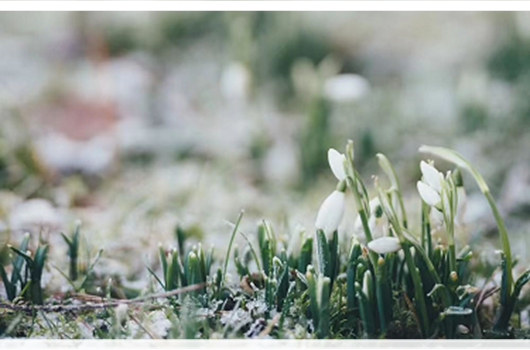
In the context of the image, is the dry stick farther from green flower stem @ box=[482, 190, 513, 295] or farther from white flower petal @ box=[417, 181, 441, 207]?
green flower stem @ box=[482, 190, 513, 295]

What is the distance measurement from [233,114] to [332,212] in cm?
144

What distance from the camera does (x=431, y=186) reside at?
104cm

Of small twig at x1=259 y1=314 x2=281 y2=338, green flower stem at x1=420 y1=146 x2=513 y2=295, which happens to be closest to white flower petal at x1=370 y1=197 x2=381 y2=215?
green flower stem at x1=420 y1=146 x2=513 y2=295

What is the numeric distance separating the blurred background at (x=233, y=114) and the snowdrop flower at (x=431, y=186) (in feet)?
1.14

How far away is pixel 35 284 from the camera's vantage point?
3.78ft

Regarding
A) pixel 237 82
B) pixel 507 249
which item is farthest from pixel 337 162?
pixel 237 82

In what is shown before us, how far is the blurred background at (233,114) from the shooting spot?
1794 mm

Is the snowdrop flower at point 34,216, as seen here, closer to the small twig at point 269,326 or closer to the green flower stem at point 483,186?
the small twig at point 269,326

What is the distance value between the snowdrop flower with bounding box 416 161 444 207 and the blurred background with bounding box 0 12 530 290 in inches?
13.7

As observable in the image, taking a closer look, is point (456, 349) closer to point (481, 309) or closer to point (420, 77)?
point (481, 309)

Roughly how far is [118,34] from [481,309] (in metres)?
2.18

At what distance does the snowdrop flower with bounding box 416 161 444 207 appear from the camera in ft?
3.31

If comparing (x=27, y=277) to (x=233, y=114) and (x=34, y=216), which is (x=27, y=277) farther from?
(x=233, y=114)

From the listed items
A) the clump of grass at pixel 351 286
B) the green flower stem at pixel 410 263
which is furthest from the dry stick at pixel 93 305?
the green flower stem at pixel 410 263
